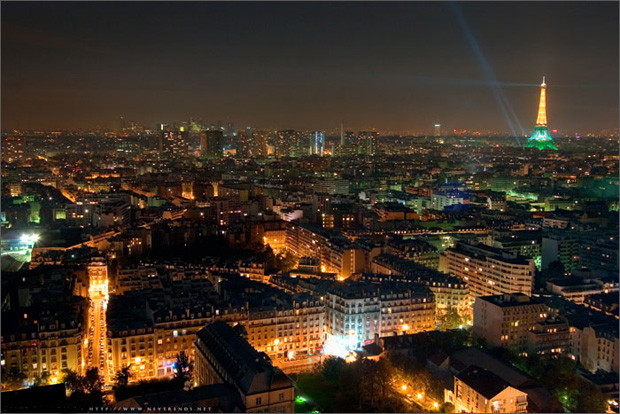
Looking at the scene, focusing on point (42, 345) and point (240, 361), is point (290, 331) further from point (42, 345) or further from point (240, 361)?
point (42, 345)

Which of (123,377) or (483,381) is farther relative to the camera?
(123,377)

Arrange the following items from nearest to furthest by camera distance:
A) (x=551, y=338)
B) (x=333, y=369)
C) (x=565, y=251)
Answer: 1. (x=333, y=369)
2. (x=551, y=338)
3. (x=565, y=251)

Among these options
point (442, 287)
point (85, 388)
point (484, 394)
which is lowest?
point (85, 388)

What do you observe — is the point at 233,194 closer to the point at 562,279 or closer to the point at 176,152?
the point at 562,279

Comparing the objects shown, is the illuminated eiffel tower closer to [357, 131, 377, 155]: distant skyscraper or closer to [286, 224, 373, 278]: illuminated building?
[357, 131, 377, 155]: distant skyscraper

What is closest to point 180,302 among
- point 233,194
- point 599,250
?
point 599,250

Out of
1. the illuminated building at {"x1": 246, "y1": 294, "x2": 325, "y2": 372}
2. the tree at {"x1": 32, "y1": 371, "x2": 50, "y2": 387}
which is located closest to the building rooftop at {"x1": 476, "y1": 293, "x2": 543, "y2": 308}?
the illuminated building at {"x1": 246, "y1": 294, "x2": 325, "y2": 372}

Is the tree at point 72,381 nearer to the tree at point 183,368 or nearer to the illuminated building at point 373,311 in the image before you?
the tree at point 183,368

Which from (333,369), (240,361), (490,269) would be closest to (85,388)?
(240,361)

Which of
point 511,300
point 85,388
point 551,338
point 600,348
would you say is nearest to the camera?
point 85,388
